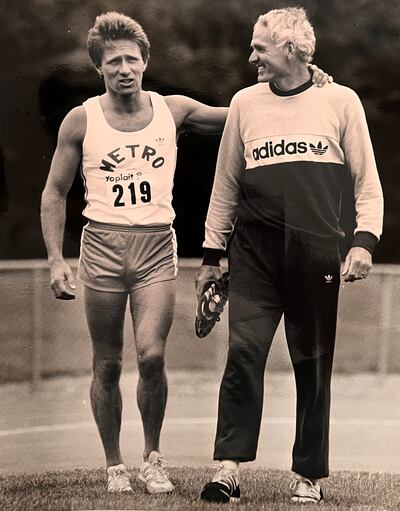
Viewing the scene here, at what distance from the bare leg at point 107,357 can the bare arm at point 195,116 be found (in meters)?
0.98

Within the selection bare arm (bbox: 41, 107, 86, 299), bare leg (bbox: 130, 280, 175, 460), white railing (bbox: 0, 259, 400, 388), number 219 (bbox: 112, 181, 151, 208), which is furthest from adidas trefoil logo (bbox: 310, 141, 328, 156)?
bare arm (bbox: 41, 107, 86, 299)

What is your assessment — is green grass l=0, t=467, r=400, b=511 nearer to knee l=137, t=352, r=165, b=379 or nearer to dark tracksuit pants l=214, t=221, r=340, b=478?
dark tracksuit pants l=214, t=221, r=340, b=478

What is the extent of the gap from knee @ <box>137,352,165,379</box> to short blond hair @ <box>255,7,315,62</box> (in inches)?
69.3

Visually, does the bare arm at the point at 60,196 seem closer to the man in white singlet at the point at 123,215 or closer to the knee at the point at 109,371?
the man in white singlet at the point at 123,215

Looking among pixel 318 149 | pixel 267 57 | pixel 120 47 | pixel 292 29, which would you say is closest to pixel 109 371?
pixel 318 149

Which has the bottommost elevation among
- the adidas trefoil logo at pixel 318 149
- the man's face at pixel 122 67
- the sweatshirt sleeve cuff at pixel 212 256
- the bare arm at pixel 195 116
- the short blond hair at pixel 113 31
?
the sweatshirt sleeve cuff at pixel 212 256

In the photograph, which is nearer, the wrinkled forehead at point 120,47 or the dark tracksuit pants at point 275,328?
the dark tracksuit pants at point 275,328

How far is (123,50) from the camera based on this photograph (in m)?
6.49

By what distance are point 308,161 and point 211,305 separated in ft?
3.04

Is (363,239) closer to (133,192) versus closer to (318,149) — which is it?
(318,149)

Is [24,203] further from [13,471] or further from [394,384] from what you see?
[394,384]

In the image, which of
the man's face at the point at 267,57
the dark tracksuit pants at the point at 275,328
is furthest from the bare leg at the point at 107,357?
the man's face at the point at 267,57

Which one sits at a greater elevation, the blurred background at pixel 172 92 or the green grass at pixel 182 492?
the blurred background at pixel 172 92

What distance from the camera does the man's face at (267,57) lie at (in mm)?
6406
